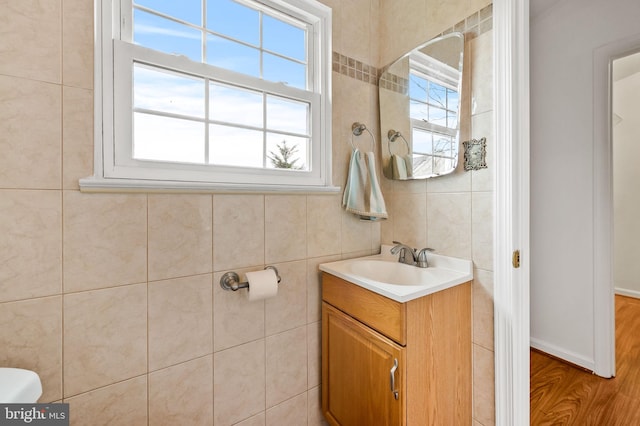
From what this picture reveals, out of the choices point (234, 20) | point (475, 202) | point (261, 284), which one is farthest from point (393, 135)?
point (261, 284)

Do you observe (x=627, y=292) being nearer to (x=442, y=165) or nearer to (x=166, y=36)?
(x=442, y=165)

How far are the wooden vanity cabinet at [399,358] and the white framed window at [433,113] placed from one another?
23.7 inches

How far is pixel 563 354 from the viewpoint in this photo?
6.41 ft

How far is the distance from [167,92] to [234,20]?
467 millimetres

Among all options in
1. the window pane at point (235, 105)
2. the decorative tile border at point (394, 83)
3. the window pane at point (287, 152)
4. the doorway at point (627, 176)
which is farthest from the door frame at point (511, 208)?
the doorway at point (627, 176)

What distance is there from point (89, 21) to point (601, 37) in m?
2.85

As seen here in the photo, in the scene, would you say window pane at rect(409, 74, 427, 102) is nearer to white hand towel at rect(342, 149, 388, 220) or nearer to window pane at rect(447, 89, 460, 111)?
window pane at rect(447, 89, 460, 111)

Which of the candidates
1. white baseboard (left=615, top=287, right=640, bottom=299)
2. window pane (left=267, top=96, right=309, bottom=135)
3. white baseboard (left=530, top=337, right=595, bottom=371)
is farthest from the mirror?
white baseboard (left=615, top=287, right=640, bottom=299)

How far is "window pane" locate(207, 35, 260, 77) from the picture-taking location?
3.74 feet

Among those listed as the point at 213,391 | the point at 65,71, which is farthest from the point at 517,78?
the point at 213,391

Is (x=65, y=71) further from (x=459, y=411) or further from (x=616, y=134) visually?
(x=616, y=134)

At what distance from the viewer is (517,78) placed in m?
1.05

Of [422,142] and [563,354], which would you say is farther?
[563,354]

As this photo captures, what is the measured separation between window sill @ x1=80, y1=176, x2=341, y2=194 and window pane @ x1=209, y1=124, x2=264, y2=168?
0.43ft
